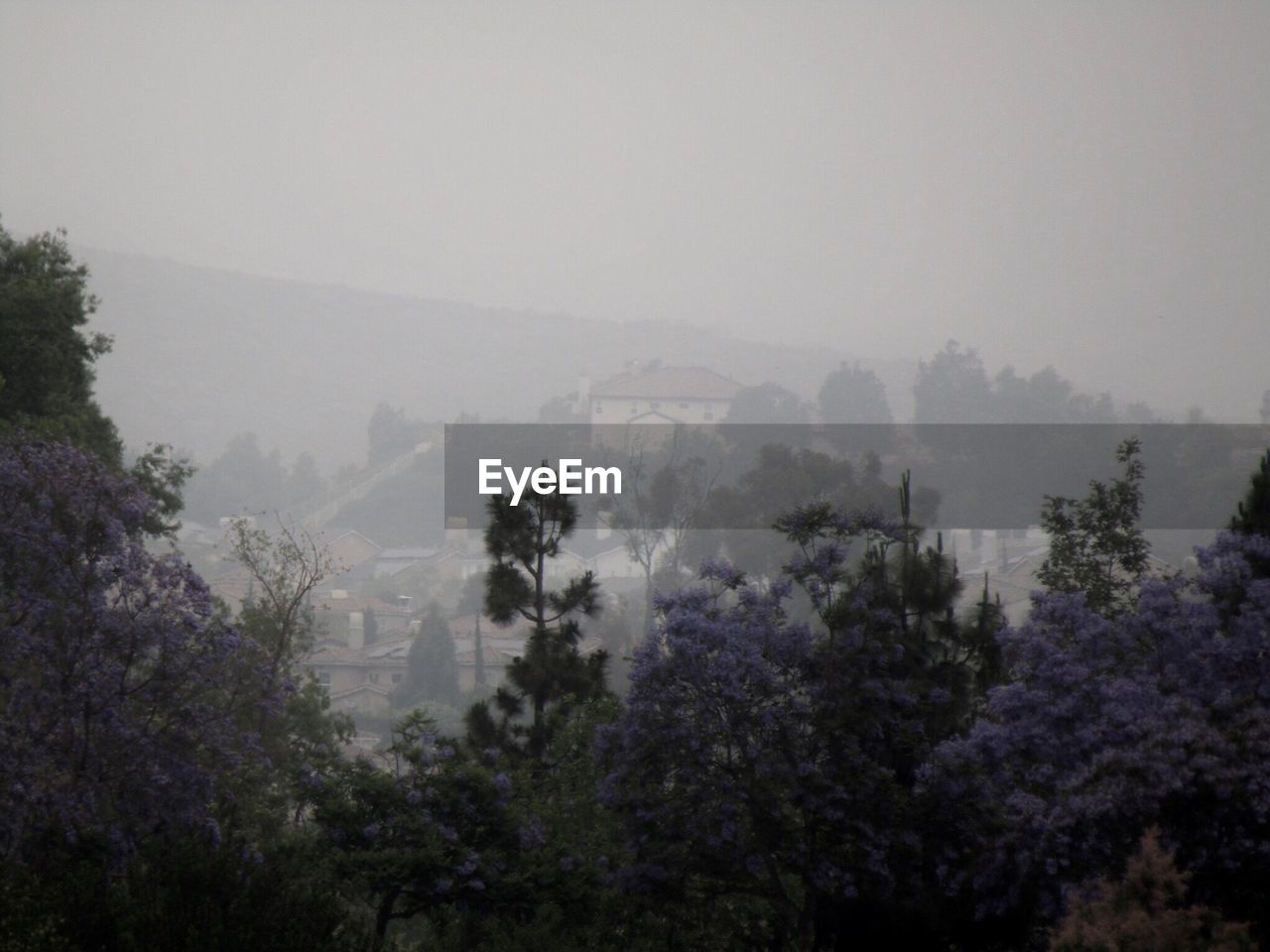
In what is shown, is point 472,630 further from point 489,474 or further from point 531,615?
point 531,615

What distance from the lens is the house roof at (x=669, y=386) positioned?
5650 inches

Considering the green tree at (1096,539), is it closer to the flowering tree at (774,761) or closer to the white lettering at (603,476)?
the flowering tree at (774,761)

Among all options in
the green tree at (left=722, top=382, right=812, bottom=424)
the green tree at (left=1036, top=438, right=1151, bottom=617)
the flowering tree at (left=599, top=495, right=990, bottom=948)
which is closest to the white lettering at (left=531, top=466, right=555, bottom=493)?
the green tree at (left=1036, top=438, right=1151, bottom=617)

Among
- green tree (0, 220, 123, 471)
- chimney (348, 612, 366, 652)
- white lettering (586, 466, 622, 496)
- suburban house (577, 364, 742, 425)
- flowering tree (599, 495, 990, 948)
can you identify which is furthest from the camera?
suburban house (577, 364, 742, 425)

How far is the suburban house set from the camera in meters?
142

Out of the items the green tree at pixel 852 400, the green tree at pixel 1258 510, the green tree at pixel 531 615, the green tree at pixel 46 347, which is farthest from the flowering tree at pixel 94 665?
the green tree at pixel 852 400

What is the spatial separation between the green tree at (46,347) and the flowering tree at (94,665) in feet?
32.5

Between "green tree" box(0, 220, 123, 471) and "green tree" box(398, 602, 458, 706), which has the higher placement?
"green tree" box(0, 220, 123, 471)

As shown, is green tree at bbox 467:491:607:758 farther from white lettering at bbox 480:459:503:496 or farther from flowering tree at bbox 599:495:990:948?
white lettering at bbox 480:459:503:496

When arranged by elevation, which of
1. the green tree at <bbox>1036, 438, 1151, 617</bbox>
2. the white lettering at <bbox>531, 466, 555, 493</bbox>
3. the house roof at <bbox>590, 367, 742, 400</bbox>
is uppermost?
the house roof at <bbox>590, 367, 742, 400</bbox>

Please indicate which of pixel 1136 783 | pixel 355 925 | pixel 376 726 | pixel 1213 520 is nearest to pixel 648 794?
pixel 355 925

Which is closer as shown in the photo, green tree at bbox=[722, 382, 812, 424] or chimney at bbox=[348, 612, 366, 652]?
chimney at bbox=[348, 612, 366, 652]

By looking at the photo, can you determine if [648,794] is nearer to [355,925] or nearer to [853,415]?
[355,925]

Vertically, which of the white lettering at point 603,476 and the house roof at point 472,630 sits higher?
the white lettering at point 603,476
